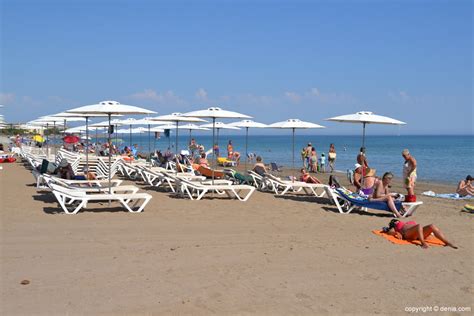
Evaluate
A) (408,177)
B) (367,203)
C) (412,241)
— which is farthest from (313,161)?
(412,241)

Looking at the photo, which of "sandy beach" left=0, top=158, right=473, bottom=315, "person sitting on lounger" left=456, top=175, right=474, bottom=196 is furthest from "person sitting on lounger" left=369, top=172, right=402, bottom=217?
"person sitting on lounger" left=456, top=175, right=474, bottom=196

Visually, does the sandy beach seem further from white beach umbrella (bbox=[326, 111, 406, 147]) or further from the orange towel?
white beach umbrella (bbox=[326, 111, 406, 147])

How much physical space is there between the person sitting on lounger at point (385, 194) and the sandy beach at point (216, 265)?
30 centimetres

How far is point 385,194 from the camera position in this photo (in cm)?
857

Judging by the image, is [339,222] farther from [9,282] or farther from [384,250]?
[9,282]

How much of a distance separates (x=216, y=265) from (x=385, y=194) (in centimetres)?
439

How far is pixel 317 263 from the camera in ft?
17.7

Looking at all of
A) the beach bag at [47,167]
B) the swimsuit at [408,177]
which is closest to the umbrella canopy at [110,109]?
the beach bag at [47,167]

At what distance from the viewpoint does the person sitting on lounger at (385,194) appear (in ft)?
27.6

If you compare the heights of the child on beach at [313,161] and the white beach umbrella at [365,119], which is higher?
the white beach umbrella at [365,119]

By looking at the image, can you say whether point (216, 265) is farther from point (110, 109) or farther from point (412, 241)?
point (110, 109)

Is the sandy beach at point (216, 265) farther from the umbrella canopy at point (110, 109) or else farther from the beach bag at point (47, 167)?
the beach bag at point (47, 167)

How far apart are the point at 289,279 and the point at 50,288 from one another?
2165mm

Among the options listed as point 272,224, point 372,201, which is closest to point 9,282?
point 272,224
